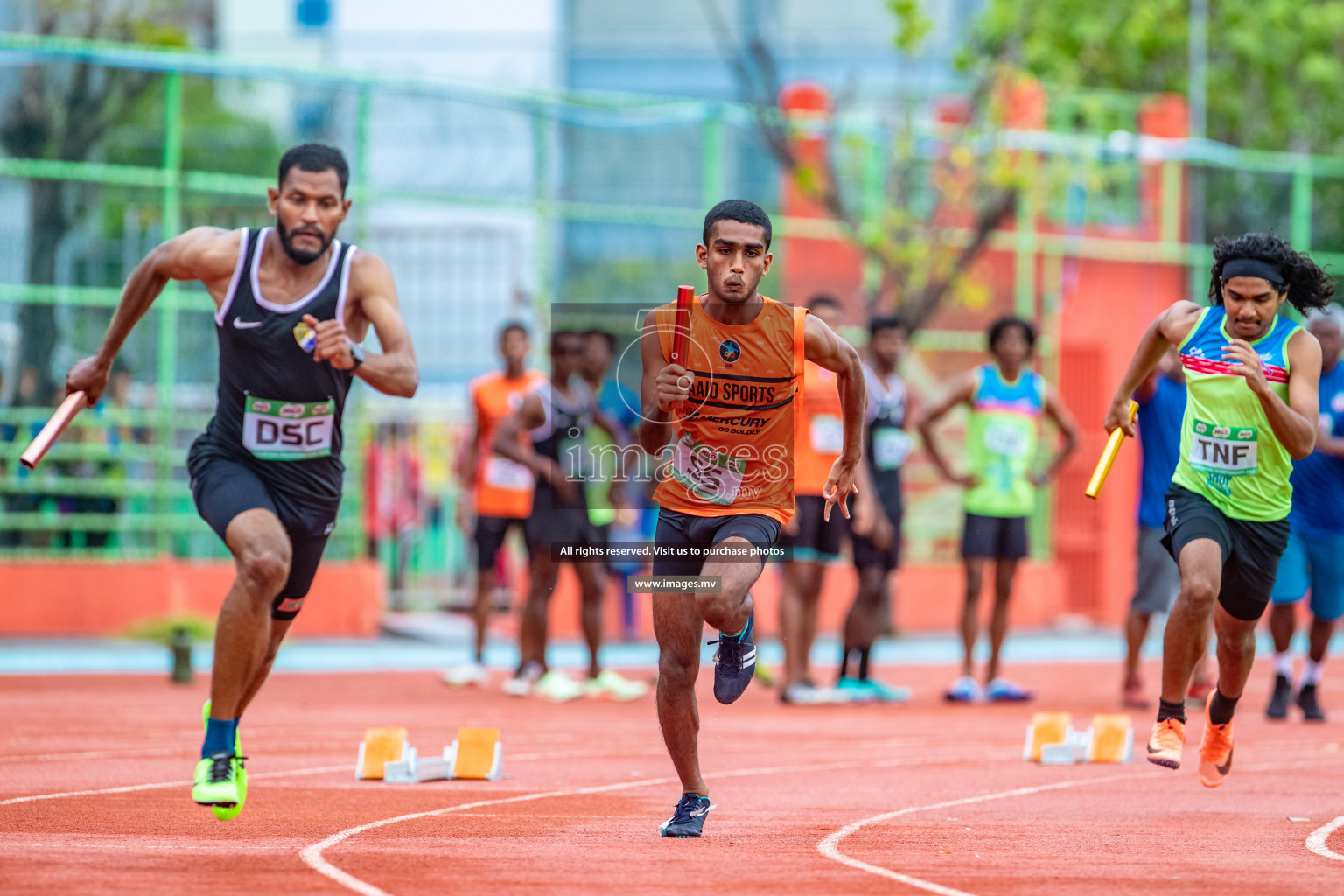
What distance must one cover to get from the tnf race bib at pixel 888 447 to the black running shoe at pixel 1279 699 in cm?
296

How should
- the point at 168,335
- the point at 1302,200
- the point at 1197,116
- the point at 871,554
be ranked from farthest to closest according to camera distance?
1. the point at 1197,116
2. the point at 1302,200
3. the point at 168,335
4. the point at 871,554

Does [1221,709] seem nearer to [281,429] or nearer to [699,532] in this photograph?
[699,532]

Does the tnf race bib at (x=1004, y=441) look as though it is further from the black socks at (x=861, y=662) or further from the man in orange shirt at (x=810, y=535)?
the black socks at (x=861, y=662)

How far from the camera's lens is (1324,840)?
7094 mm

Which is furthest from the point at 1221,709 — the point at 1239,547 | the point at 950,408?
the point at 950,408

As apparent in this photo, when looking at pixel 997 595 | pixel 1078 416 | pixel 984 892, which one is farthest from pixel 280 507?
pixel 1078 416

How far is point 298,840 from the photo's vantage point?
6.69 metres

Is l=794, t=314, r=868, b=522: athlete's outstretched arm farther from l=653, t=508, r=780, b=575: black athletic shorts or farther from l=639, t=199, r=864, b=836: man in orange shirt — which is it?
l=653, t=508, r=780, b=575: black athletic shorts

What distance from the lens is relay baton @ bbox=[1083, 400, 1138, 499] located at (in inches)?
310

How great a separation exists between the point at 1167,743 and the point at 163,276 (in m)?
4.44

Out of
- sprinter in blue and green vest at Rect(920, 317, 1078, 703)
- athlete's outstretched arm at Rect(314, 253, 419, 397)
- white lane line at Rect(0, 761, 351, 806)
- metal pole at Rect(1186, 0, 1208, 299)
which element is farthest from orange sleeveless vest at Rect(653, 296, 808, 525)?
metal pole at Rect(1186, 0, 1208, 299)

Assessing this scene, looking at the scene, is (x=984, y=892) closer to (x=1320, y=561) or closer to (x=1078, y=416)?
(x=1320, y=561)

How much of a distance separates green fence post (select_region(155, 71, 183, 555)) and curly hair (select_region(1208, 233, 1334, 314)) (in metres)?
10.6

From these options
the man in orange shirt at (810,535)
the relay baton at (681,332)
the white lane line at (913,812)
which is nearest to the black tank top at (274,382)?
the relay baton at (681,332)
